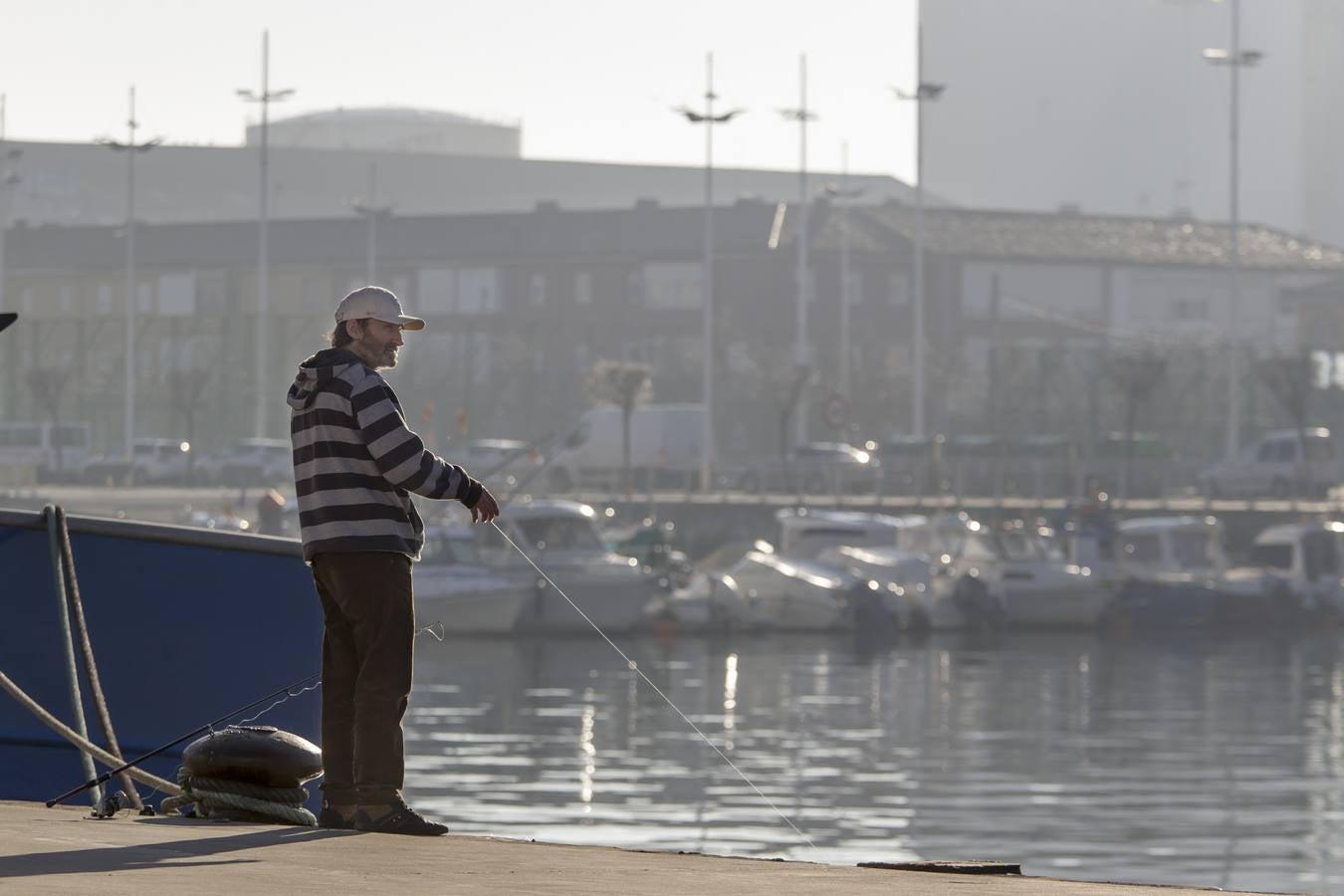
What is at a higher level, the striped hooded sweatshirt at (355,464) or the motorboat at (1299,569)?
the striped hooded sweatshirt at (355,464)

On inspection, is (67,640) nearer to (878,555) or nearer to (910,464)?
(878,555)

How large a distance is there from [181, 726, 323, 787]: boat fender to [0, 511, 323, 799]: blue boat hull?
2.47 metres

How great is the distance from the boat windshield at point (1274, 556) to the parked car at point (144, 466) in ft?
88.2

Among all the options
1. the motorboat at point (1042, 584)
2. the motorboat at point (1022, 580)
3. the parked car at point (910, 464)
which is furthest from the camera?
the parked car at point (910, 464)

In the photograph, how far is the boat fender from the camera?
309 inches

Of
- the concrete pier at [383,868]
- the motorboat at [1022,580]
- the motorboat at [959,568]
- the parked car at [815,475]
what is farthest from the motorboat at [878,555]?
the concrete pier at [383,868]

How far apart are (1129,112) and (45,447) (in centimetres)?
7693

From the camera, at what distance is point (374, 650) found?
7500mm

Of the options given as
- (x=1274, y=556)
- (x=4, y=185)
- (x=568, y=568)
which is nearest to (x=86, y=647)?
(x=568, y=568)

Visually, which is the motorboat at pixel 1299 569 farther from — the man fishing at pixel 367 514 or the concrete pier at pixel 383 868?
the concrete pier at pixel 383 868

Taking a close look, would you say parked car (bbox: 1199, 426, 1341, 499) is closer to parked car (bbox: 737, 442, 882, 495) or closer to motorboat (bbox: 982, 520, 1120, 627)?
parked car (bbox: 737, 442, 882, 495)

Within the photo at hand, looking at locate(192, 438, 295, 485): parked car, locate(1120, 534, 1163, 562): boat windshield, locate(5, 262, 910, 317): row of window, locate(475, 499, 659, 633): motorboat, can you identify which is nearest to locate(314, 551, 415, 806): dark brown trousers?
locate(475, 499, 659, 633): motorboat

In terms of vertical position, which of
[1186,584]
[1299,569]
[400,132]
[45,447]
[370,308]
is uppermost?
[400,132]

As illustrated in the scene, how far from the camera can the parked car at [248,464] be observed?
65062 mm
